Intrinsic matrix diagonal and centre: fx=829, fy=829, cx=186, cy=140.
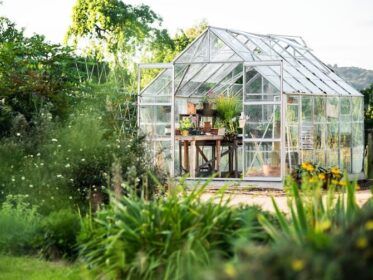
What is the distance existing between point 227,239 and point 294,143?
12.2 m

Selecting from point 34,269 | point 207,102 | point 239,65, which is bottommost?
point 34,269

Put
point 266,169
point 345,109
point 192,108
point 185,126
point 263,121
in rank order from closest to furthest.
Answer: point 266,169, point 263,121, point 185,126, point 192,108, point 345,109

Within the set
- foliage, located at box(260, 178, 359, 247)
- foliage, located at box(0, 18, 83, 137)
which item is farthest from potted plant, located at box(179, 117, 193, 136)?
foliage, located at box(260, 178, 359, 247)

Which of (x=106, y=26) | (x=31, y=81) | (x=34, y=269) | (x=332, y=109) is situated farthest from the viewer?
(x=106, y=26)

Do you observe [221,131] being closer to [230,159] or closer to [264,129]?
[230,159]

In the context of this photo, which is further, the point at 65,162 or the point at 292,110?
the point at 292,110

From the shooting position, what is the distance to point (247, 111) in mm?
18203

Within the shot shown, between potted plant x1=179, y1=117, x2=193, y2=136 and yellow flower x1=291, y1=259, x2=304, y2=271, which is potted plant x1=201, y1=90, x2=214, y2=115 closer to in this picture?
potted plant x1=179, y1=117, x2=193, y2=136

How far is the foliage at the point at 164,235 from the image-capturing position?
613 cm

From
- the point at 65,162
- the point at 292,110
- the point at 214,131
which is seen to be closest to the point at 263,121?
the point at 292,110

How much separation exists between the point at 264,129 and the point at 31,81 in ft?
20.6

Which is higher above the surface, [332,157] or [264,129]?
[264,129]

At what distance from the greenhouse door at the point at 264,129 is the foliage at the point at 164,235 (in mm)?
11237

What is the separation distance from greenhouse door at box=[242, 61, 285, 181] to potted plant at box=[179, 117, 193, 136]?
58.9 inches
